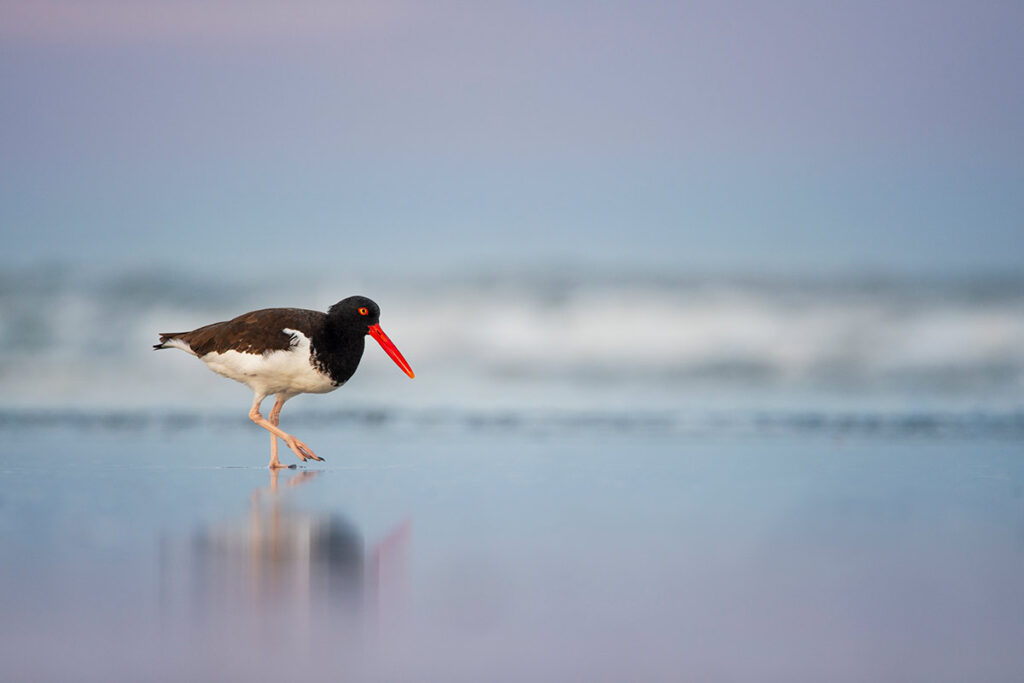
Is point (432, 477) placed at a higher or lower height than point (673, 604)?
higher

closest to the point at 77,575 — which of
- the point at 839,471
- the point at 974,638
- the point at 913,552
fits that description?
the point at 974,638

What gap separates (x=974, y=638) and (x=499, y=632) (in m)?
1.46

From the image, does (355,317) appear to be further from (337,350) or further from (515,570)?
(515,570)

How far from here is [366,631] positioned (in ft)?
11.0

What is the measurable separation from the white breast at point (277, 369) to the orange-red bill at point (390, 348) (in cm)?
58

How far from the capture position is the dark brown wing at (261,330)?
8930 millimetres

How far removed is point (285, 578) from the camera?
408 centimetres

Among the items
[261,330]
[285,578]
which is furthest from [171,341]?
[285,578]

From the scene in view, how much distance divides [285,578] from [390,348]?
5.74 metres

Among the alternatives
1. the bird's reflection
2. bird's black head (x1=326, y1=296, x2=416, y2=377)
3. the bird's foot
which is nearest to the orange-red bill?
bird's black head (x1=326, y1=296, x2=416, y2=377)

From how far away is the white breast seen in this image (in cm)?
891

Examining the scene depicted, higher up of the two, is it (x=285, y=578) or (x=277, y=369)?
(x=277, y=369)

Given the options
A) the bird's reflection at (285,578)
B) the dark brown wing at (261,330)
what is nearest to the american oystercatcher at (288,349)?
the dark brown wing at (261,330)

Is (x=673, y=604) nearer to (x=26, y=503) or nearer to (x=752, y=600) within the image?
(x=752, y=600)
